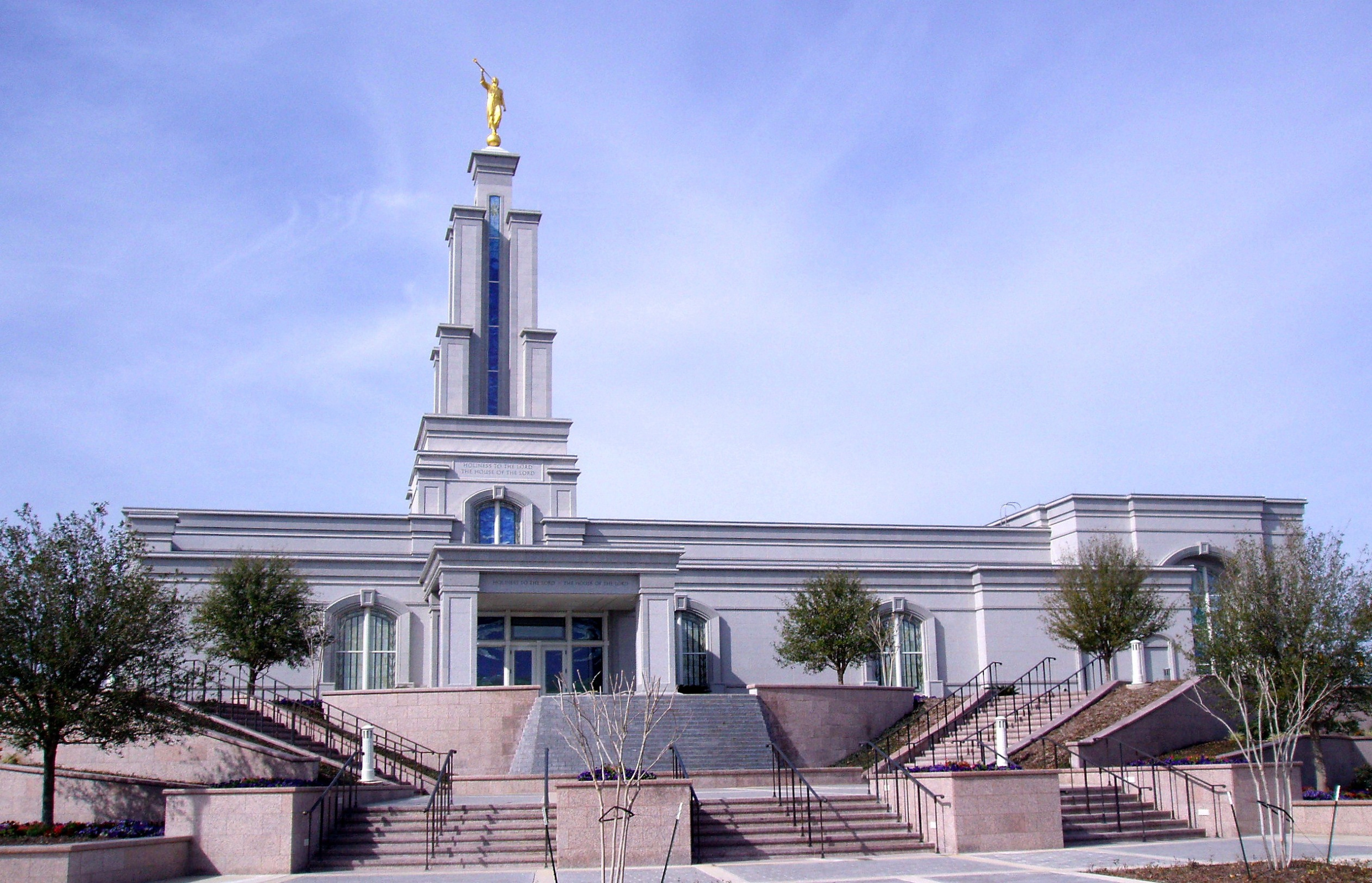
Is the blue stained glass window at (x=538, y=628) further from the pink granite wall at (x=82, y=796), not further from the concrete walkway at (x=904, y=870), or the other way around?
the concrete walkway at (x=904, y=870)

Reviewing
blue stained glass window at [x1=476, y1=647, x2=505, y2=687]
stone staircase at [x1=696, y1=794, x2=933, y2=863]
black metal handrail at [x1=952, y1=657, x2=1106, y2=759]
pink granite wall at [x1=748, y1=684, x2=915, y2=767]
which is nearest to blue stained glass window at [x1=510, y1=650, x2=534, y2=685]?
blue stained glass window at [x1=476, y1=647, x2=505, y2=687]

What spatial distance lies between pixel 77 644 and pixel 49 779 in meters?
2.17

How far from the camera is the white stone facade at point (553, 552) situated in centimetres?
3341

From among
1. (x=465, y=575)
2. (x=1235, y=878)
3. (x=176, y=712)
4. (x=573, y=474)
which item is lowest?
(x=1235, y=878)

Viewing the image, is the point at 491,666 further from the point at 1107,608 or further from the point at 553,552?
the point at 1107,608

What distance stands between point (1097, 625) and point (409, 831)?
67.6 feet

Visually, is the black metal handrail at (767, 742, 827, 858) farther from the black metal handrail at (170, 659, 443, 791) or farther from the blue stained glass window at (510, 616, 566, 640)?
the blue stained glass window at (510, 616, 566, 640)

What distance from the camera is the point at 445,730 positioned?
2862cm

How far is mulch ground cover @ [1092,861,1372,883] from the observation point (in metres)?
15.4

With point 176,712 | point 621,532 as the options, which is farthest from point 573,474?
point 176,712

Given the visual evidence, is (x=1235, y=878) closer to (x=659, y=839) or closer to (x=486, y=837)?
(x=659, y=839)

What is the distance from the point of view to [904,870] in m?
17.7

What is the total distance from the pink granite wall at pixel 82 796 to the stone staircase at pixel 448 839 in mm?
4176

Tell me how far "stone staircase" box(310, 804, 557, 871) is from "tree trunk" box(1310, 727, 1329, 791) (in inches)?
631
